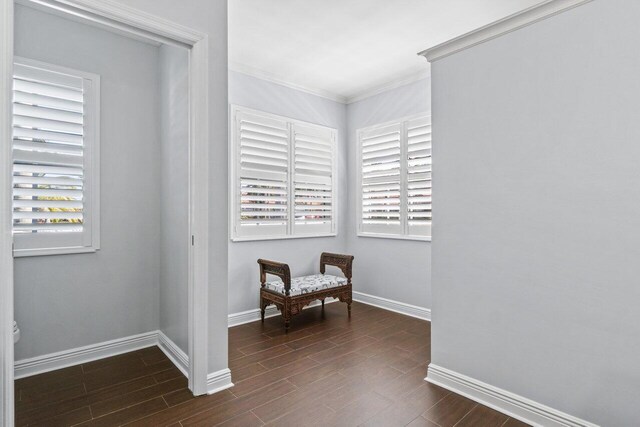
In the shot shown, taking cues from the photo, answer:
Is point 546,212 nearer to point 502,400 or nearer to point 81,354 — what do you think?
point 502,400

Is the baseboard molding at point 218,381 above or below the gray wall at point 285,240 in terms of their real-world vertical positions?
below

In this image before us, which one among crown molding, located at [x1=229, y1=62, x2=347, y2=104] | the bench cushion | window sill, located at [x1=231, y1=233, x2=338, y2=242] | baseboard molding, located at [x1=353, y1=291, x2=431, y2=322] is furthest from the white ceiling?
baseboard molding, located at [x1=353, y1=291, x2=431, y2=322]

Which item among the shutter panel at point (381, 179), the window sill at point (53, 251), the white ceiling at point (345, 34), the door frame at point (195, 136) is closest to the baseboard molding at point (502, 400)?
the door frame at point (195, 136)

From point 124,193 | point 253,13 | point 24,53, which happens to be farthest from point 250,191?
point 24,53

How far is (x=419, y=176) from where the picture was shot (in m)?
4.00

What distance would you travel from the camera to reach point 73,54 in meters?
2.82

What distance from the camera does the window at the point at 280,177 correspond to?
3.88 meters

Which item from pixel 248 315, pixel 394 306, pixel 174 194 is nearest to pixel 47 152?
pixel 174 194

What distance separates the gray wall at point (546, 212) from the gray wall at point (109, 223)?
8.20 feet

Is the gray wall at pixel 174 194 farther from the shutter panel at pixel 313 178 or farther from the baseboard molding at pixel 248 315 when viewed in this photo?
the shutter panel at pixel 313 178

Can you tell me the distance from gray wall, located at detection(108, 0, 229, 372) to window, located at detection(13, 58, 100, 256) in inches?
48.1

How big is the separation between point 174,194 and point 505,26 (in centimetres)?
262

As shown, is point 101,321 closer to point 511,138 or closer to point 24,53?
point 24,53

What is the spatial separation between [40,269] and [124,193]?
0.83 metres
